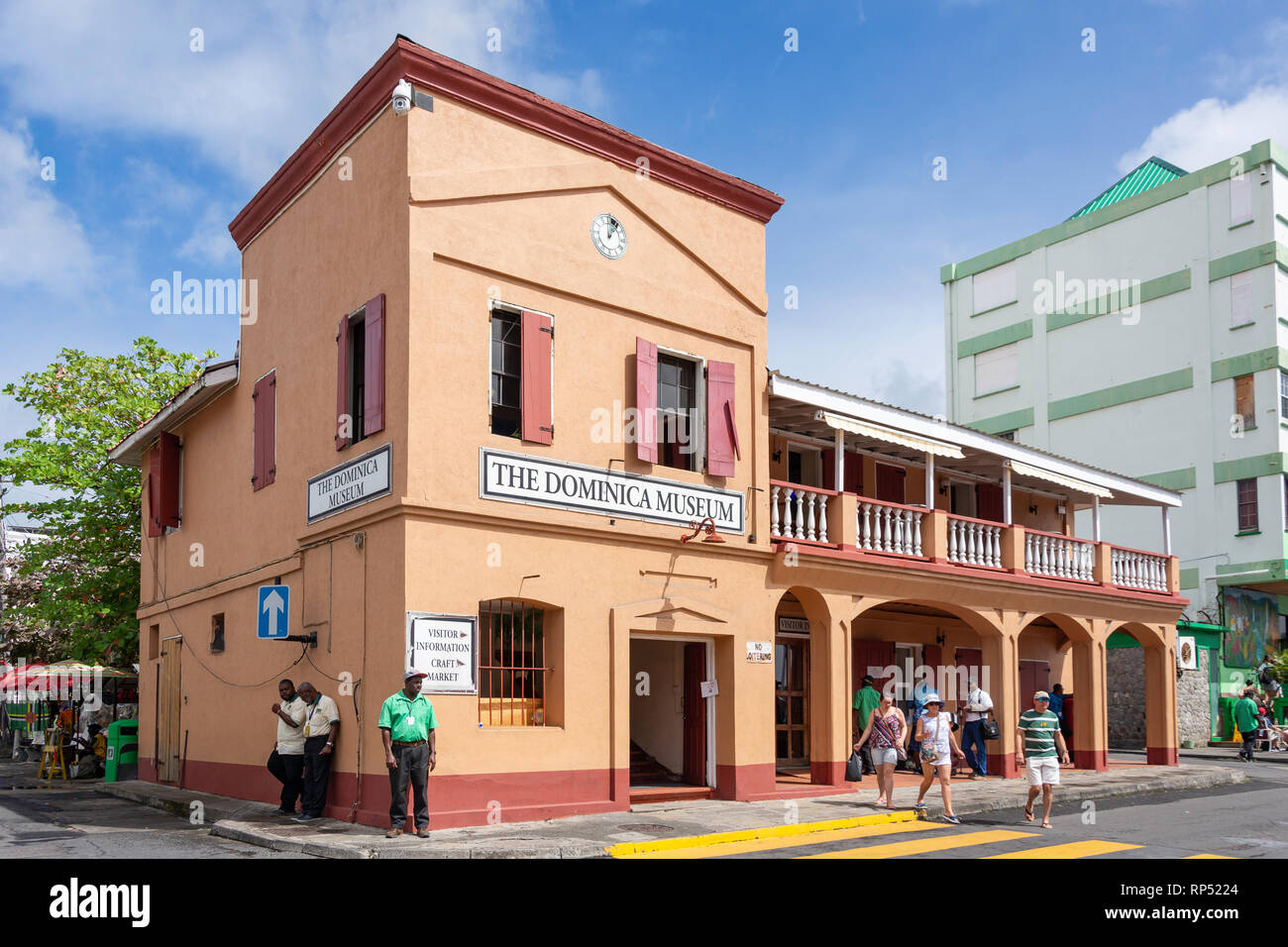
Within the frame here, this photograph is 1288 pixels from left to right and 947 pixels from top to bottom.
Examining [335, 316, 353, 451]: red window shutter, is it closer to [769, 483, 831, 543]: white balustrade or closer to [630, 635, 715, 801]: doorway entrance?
[630, 635, 715, 801]: doorway entrance

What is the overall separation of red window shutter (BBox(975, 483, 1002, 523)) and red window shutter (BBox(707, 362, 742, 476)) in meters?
9.05

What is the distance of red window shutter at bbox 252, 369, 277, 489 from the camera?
Answer: 17.1 metres

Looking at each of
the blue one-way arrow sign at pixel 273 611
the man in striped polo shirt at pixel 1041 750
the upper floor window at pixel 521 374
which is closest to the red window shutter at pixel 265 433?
the blue one-way arrow sign at pixel 273 611

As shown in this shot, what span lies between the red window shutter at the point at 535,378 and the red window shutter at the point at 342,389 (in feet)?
7.42

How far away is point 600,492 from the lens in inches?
590

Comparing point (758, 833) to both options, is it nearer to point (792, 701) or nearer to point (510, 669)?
point (510, 669)

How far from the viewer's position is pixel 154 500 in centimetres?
2162

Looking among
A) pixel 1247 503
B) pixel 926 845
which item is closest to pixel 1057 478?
pixel 926 845

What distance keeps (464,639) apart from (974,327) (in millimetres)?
34543

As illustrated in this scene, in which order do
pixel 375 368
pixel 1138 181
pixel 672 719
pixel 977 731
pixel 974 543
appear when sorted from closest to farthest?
pixel 375 368 → pixel 672 719 → pixel 977 731 → pixel 974 543 → pixel 1138 181

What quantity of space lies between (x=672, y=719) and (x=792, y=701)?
13.7 feet

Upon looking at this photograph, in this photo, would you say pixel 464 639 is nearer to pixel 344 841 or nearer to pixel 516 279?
pixel 344 841

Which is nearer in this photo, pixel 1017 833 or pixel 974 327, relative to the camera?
pixel 1017 833
